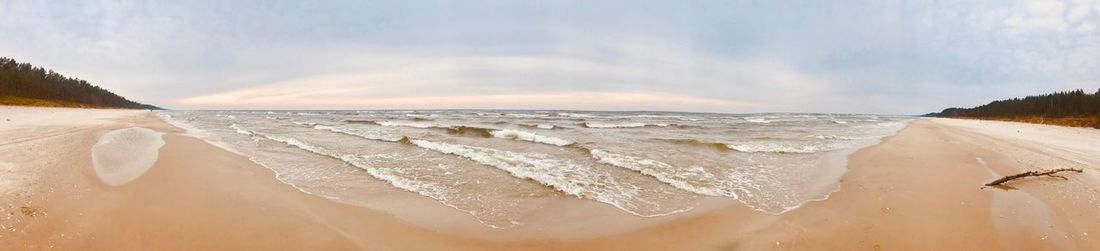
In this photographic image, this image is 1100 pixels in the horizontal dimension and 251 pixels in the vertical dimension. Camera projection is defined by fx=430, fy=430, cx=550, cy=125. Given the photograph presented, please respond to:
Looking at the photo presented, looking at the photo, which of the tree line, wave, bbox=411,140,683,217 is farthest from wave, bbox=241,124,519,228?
the tree line

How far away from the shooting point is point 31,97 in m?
54.7

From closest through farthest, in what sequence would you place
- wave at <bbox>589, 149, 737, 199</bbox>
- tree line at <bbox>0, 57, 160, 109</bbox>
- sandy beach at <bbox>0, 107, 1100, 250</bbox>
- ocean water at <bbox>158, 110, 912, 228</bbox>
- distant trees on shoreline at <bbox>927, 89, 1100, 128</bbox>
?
1. sandy beach at <bbox>0, 107, 1100, 250</bbox>
2. ocean water at <bbox>158, 110, 912, 228</bbox>
3. wave at <bbox>589, 149, 737, 199</bbox>
4. distant trees on shoreline at <bbox>927, 89, 1100, 128</bbox>
5. tree line at <bbox>0, 57, 160, 109</bbox>

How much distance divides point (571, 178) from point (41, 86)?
Answer: 292ft

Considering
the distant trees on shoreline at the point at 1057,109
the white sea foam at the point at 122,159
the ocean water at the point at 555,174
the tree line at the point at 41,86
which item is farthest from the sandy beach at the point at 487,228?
the tree line at the point at 41,86

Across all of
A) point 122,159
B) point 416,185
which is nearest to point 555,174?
point 416,185

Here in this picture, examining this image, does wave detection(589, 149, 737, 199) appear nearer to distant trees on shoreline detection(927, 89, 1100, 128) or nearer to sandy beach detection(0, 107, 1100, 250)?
sandy beach detection(0, 107, 1100, 250)

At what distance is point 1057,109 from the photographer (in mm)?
44719

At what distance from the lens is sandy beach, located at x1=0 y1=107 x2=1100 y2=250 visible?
13.9ft

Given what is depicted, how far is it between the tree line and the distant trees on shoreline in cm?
10591

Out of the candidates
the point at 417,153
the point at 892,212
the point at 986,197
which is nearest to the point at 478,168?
the point at 417,153

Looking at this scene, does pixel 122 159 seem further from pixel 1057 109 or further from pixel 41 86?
pixel 41 86

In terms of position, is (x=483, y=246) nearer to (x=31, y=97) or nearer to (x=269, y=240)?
(x=269, y=240)

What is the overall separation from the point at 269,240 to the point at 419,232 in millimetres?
1417

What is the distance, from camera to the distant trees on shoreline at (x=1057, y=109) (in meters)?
36.4
